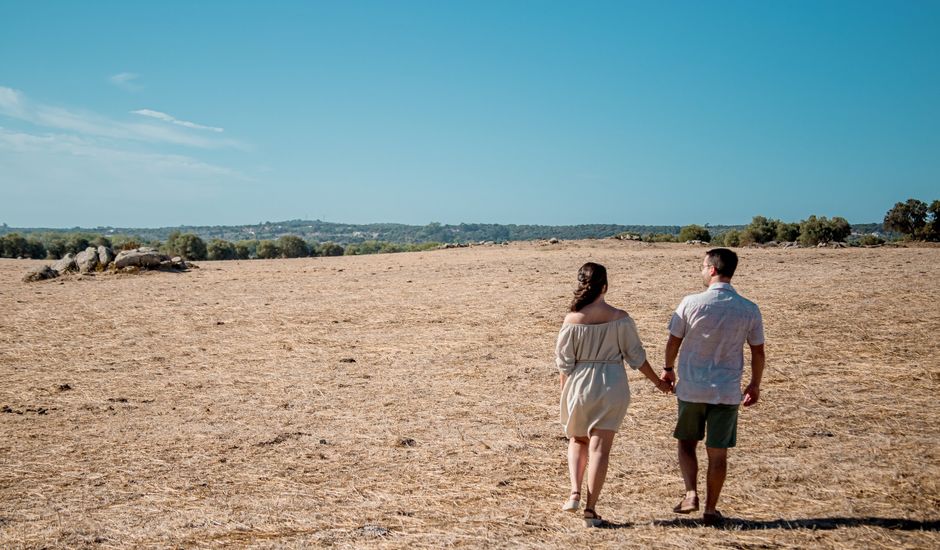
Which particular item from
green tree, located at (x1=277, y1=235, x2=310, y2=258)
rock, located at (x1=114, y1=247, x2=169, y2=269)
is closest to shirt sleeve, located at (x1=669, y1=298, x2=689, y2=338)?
rock, located at (x1=114, y1=247, x2=169, y2=269)

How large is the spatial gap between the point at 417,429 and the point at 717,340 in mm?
4156

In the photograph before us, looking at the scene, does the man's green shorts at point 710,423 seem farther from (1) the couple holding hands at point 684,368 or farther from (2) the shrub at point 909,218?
(2) the shrub at point 909,218

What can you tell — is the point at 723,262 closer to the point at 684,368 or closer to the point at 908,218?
the point at 684,368

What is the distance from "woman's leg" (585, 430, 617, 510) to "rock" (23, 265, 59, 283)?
2536 centimetres

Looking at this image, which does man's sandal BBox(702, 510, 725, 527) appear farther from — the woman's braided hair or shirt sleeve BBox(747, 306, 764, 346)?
the woman's braided hair

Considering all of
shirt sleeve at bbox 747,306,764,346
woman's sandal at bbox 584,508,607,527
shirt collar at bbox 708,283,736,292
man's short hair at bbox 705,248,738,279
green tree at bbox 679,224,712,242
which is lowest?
woman's sandal at bbox 584,508,607,527

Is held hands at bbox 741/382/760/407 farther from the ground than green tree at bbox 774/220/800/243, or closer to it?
closer to it

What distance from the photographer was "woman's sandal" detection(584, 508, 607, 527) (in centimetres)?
526

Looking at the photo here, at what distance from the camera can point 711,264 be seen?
213 inches

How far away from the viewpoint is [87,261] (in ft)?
85.3

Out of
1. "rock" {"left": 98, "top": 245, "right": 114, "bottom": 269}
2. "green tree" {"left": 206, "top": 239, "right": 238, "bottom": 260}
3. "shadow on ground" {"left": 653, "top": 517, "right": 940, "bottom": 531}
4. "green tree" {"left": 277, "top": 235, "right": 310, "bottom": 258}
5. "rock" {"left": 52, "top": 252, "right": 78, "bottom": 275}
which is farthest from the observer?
"green tree" {"left": 277, "top": 235, "right": 310, "bottom": 258}

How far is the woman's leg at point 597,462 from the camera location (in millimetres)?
5281

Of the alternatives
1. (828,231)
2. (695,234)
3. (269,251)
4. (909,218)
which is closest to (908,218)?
(909,218)

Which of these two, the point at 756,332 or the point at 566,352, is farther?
the point at 566,352
